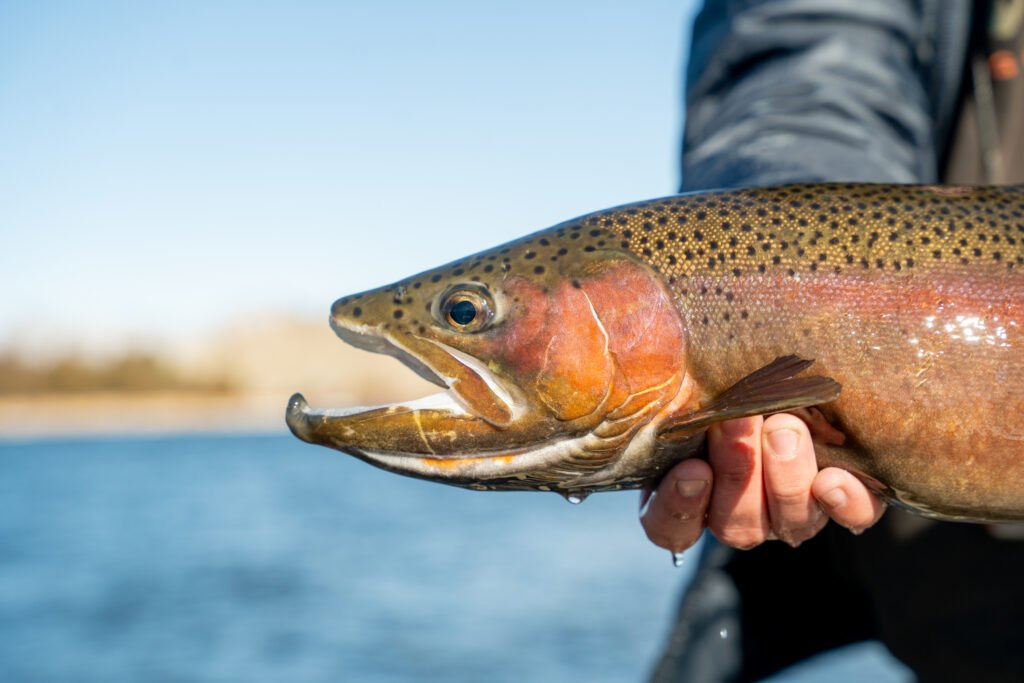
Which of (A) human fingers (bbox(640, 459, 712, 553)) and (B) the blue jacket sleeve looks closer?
(A) human fingers (bbox(640, 459, 712, 553))

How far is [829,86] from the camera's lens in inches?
122

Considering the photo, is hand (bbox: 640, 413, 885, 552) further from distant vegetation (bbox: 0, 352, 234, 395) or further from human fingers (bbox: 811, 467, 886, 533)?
distant vegetation (bbox: 0, 352, 234, 395)

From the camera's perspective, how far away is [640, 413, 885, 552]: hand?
87.6 inches

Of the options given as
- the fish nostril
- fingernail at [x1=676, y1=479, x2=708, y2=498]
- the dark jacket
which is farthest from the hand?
→ the fish nostril

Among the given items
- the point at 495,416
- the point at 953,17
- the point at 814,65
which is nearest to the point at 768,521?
the point at 495,416

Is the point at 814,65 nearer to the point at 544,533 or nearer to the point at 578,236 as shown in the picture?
the point at 578,236

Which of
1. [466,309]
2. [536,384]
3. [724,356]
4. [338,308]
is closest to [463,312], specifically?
[466,309]

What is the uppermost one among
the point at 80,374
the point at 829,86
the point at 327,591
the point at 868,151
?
the point at 80,374

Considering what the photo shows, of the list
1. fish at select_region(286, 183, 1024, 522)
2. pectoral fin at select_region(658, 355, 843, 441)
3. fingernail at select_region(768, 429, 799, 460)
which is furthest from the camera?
fingernail at select_region(768, 429, 799, 460)

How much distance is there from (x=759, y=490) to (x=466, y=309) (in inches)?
36.7

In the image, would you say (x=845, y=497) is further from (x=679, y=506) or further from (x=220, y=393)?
(x=220, y=393)

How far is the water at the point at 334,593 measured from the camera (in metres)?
12.6

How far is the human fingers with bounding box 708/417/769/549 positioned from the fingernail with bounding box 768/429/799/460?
41 millimetres

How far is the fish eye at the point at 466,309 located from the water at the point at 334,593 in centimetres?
248
